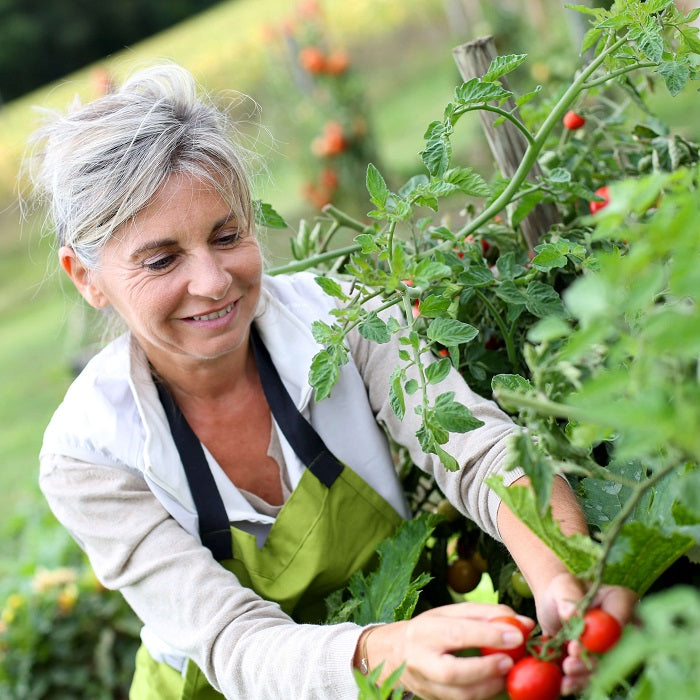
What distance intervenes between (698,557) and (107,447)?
2.80 feet

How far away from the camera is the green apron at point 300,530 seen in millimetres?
1422

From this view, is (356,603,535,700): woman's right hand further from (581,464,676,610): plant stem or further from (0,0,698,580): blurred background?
(0,0,698,580): blurred background

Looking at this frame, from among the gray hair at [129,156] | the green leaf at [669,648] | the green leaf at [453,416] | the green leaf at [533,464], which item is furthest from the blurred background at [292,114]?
the green leaf at [669,648]

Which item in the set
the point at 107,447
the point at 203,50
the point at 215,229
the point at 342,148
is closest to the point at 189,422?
the point at 107,447

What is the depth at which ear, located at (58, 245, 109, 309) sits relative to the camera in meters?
1.50

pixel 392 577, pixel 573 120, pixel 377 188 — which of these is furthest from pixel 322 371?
pixel 573 120

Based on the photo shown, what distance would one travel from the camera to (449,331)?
1.12 meters

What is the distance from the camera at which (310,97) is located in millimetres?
6637

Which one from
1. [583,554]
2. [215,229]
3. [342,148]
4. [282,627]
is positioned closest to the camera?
[583,554]

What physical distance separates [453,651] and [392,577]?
374mm

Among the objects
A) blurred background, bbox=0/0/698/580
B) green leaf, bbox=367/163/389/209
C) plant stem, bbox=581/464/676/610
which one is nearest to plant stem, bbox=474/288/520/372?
green leaf, bbox=367/163/389/209

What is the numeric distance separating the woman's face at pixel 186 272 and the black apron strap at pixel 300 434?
0.11 m

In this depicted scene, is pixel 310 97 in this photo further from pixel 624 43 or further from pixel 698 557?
pixel 698 557

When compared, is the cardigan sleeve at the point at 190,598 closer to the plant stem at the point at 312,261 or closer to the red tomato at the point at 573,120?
the plant stem at the point at 312,261
